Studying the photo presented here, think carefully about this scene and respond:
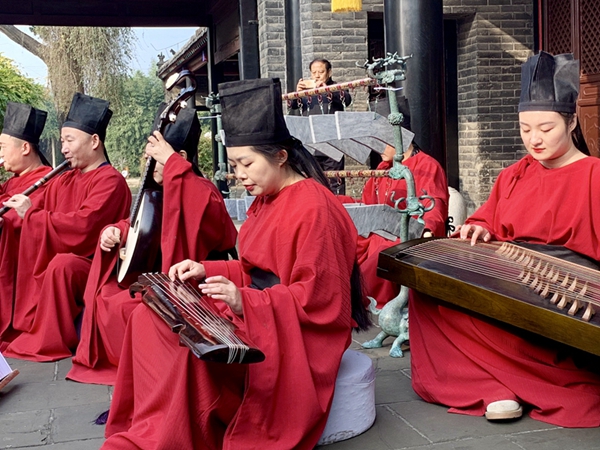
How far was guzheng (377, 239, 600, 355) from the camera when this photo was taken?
9.59ft

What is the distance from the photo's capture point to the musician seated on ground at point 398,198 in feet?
17.9

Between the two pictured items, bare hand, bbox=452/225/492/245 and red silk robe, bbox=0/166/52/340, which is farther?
red silk robe, bbox=0/166/52/340

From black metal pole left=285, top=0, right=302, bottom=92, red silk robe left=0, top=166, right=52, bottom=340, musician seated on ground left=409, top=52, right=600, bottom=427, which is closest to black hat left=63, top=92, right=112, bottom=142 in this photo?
red silk robe left=0, top=166, right=52, bottom=340

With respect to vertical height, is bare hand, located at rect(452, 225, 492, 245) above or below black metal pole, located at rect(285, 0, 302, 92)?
below

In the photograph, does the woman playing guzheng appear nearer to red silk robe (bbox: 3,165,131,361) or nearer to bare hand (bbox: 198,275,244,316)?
bare hand (bbox: 198,275,244,316)


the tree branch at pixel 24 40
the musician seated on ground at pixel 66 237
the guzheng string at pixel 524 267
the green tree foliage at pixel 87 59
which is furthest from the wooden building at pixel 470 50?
the tree branch at pixel 24 40

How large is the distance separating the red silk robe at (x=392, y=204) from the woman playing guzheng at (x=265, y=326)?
2.04 m

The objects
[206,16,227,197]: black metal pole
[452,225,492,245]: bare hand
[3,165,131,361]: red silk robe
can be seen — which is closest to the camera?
[452,225,492,245]: bare hand

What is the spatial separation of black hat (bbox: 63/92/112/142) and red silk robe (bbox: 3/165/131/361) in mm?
262

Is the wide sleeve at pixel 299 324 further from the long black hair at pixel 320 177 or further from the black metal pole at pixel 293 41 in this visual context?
the black metal pole at pixel 293 41

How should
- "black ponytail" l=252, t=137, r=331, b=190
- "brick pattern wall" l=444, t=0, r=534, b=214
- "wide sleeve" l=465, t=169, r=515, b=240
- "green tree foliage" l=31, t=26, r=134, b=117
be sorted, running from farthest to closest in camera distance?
"green tree foliage" l=31, t=26, r=134, b=117, "brick pattern wall" l=444, t=0, r=534, b=214, "wide sleeve" l=465, t=169, r=515, b=240, "black ponytail" l=252, t=137, r=331, b=190

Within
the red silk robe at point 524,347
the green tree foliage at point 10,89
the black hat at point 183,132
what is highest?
the green tree foliage at point 10,89

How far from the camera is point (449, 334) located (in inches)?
Answer: 146

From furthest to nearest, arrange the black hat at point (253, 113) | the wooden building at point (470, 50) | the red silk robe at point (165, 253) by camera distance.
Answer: the wooden building at point (470, 50), the red silk robe at point (165, 253), the black hat at point (253, 113)
